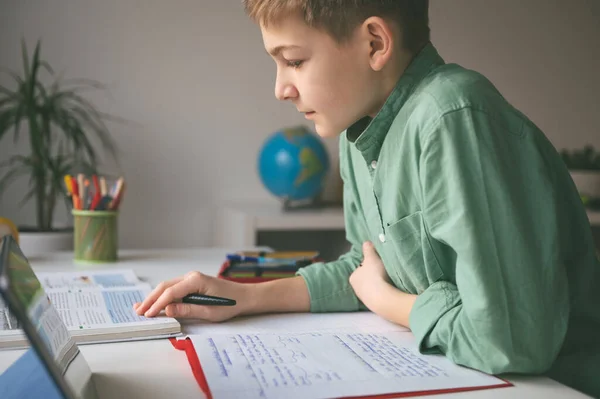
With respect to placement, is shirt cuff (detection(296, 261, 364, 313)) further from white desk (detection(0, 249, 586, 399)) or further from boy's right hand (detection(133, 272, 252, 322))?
white desk (detection(0, 249, 586, 399))

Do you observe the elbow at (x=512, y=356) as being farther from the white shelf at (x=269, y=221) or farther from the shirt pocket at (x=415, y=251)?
the white shelf at (x=269, y=221)

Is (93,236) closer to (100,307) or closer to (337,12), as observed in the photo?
(100,307)

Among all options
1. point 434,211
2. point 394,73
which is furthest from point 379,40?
point 434,211

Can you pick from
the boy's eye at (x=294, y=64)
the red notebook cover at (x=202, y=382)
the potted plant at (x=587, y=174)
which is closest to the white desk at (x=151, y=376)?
the red notebook cover at (x=202, y=382)

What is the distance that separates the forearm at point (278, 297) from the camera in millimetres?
931

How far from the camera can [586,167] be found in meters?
2.67

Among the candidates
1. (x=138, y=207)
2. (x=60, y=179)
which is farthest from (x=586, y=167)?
(x=60, y=179)

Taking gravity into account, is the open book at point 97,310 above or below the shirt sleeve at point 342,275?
below

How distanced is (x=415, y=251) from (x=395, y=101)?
0.63 ft

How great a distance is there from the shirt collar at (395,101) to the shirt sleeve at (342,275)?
212mm

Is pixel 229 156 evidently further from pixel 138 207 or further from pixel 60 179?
pixel 60 179

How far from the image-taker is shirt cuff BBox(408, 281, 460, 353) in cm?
74

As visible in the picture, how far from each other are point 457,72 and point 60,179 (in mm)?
1586

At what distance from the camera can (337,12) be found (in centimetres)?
84
